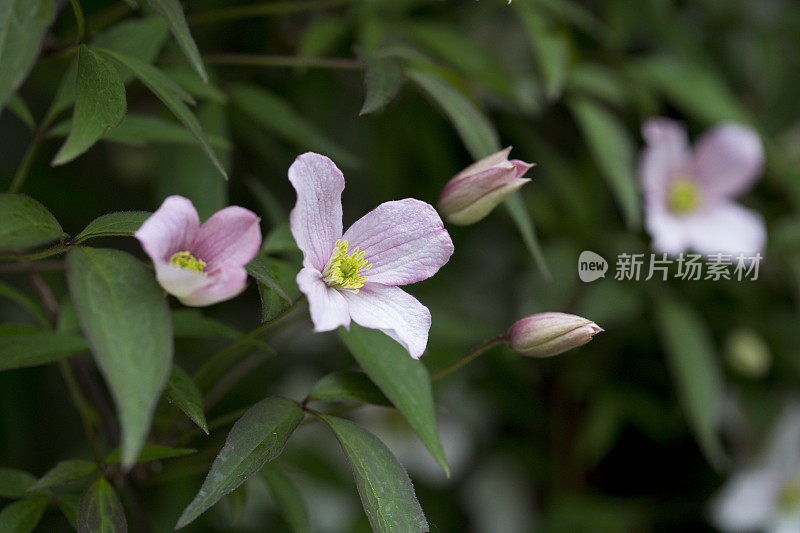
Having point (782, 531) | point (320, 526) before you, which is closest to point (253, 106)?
point (320, 526)

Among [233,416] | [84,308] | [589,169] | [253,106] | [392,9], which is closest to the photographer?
[84,308]

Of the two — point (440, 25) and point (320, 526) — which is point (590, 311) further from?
point (320, 526)

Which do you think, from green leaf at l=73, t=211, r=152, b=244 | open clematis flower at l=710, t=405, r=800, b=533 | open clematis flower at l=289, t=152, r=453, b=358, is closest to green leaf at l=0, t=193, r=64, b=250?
green leaf at l=73, t=211, r=152, b=244

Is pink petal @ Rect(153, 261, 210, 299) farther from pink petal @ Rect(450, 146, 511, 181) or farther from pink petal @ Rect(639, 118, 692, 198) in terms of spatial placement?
pink petal @ Rect(639, 118, 692, 198)

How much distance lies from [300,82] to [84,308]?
0.58m

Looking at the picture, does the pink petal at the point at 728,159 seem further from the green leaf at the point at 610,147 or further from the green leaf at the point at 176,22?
the green leaf at the point at 176,22

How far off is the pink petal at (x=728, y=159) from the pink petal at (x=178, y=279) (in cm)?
73

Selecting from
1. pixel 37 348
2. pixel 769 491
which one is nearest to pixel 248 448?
pixel 37 348

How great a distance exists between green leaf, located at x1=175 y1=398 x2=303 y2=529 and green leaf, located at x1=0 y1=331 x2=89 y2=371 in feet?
0.45

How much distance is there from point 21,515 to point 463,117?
1.16 ft

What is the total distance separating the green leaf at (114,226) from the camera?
1.14 ft

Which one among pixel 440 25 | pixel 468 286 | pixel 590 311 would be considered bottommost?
pixel 468 286

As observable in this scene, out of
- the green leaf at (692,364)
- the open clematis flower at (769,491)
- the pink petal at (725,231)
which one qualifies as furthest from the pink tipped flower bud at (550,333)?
the open clematis flower at (769,491)

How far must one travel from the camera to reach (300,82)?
0.84 metres
